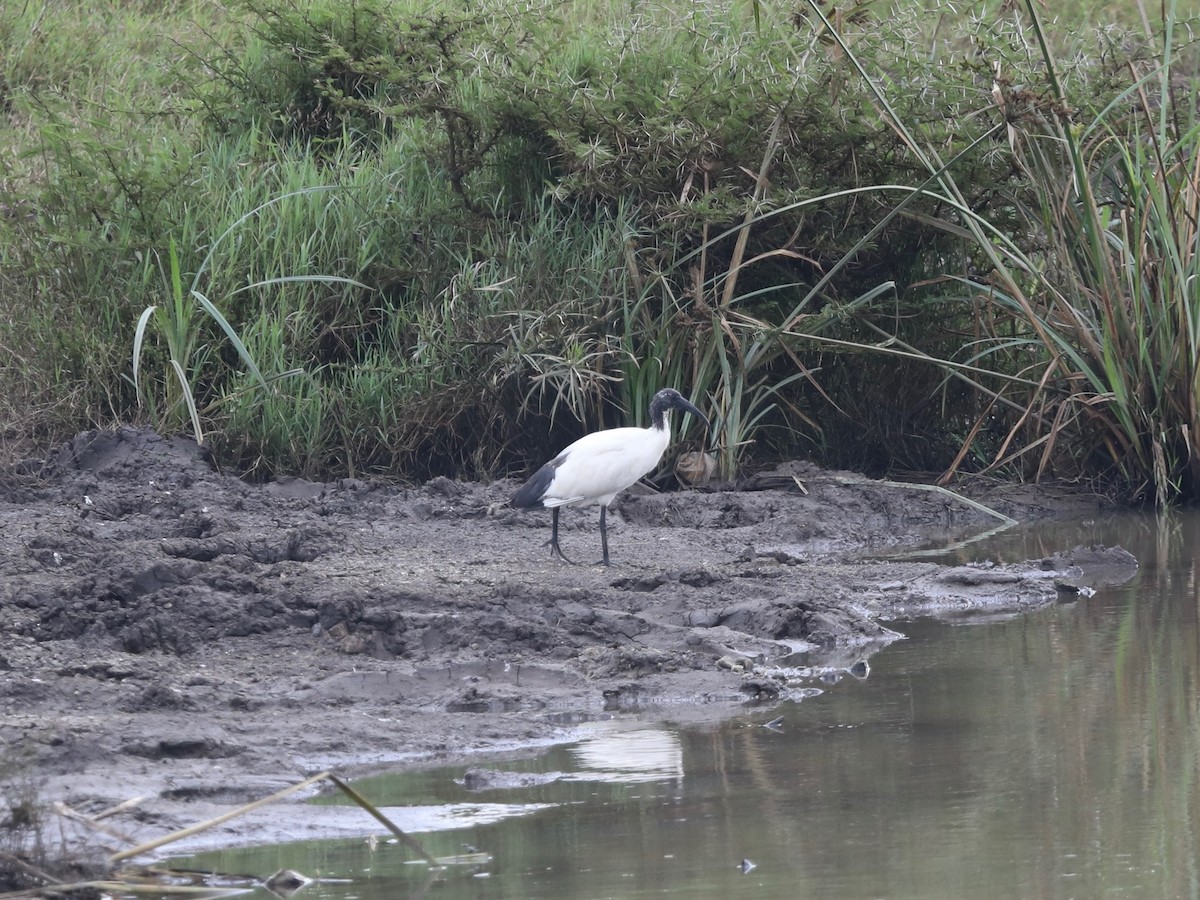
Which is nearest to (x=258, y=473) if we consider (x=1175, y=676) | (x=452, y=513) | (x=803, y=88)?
(x=452, y=513)

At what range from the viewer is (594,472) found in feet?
20.5

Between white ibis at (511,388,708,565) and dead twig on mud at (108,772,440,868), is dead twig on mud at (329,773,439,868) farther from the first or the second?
white ibis at (511,388,708,565)

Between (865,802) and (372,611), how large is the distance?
203 centimetres

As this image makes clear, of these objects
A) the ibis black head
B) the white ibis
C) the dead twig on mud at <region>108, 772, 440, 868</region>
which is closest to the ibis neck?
the ibis black head

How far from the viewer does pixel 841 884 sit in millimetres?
2973

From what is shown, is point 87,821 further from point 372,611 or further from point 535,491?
point 535,491

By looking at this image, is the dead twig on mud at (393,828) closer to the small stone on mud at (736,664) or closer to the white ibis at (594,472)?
the small stone on mud at (736,664)

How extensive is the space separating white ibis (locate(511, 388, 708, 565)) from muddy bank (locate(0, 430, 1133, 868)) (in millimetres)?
261

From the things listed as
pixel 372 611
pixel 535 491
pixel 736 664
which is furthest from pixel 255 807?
pixel 535 491

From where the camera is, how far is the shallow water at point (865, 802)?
3.03m

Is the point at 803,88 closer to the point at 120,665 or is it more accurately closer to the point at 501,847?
the point at 120,665

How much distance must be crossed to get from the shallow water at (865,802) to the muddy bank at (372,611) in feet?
0.91

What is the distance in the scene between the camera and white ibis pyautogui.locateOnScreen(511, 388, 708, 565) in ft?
20.4

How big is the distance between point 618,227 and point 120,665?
3.96 m
